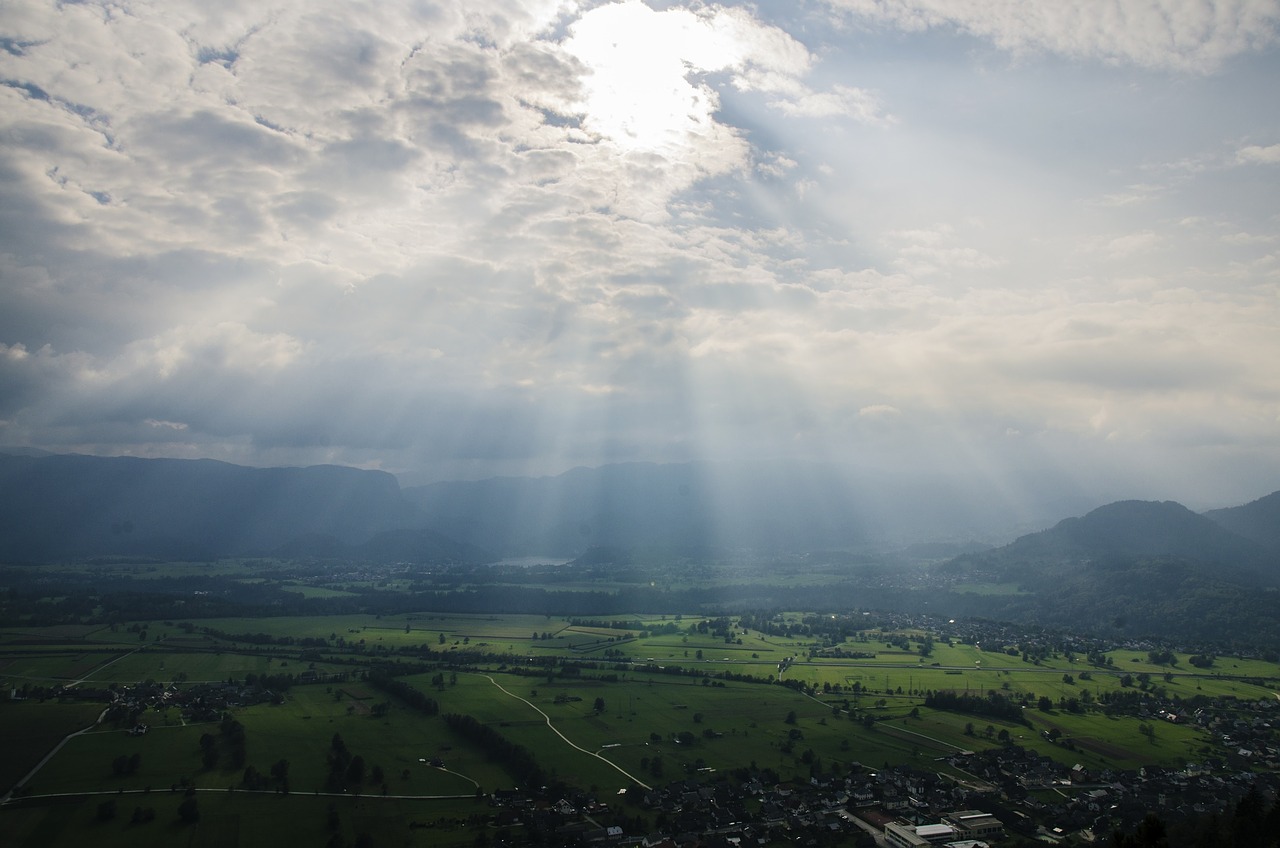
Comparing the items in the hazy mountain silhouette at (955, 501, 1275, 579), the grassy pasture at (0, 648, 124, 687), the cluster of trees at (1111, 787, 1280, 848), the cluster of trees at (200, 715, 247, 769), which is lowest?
the cluster of trees at (200, 715, 247, 769)

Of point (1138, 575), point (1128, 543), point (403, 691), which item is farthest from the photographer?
point (1128, 543)

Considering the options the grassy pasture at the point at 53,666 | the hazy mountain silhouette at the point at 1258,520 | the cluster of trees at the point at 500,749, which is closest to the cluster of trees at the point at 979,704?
the cluster of trees at the point at 500,749

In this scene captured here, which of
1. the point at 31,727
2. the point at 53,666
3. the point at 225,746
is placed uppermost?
the point at 53,666

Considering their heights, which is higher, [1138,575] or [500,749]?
[1138,575]

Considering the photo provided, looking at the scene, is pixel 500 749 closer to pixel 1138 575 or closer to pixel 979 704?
pixel 979 704

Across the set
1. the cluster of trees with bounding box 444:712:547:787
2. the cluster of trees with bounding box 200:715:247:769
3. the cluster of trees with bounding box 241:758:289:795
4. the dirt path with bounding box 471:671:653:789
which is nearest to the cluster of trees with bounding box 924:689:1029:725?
the dirt path with bounding box 471:671:653:789

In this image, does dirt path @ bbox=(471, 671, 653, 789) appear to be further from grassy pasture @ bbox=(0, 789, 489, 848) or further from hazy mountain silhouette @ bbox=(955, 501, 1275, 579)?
hazy mountain silhouette @ bbox=(955, 501, 1275, 579)

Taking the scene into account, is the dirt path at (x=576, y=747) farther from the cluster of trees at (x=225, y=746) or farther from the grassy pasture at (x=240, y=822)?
the cluster of trees at (x=225, y=746)

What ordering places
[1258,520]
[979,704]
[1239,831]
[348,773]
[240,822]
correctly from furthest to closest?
[1258,520]
[979,704]
[348,773]
[240,822]
[1239,831]

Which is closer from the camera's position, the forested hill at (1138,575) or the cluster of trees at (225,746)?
the cluster of trees at (225,746)

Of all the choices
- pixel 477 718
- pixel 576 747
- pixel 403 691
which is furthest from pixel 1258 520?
pixel 403 691

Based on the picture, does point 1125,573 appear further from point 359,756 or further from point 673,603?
point 359,756
